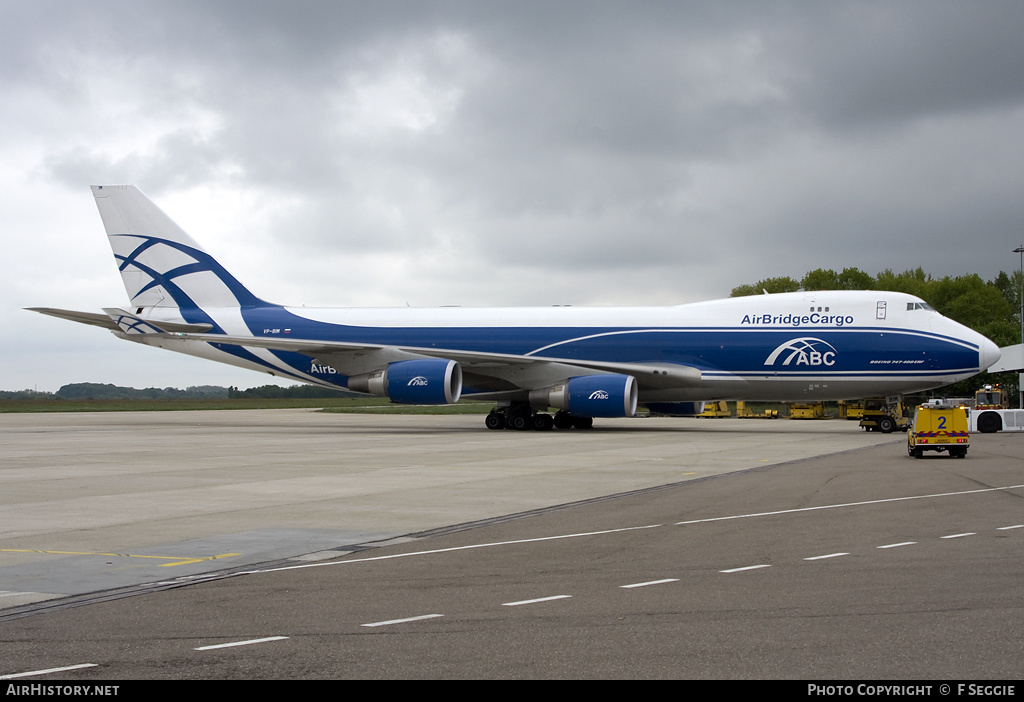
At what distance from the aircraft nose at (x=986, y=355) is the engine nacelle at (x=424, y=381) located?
55.1 ft

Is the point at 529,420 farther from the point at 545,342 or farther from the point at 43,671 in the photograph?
the point at 43,671

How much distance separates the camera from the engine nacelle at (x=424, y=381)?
31594 millimetres

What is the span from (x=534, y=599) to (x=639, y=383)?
26347 millimetres

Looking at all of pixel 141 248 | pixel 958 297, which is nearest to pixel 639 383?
pixel 141 248

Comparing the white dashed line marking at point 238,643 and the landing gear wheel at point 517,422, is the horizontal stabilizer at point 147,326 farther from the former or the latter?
the white dashed line marking at point 238,643

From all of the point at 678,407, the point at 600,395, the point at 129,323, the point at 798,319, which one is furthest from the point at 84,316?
the point at 798,319

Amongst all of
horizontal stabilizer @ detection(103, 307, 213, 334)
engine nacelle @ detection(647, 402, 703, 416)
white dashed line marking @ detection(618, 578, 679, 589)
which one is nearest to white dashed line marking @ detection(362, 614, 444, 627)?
white dashed line marking @ detection(618, 578, 679, 589)

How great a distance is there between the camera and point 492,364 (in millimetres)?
32688

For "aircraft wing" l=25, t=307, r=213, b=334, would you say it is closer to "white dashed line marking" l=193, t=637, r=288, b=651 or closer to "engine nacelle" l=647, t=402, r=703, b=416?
"engine nacelle" l=647, t=402, r=703, b=416

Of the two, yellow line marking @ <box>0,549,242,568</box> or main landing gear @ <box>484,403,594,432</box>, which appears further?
main landing gear @ <box>484,403,594,432</box>

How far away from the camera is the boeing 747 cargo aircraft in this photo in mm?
30625

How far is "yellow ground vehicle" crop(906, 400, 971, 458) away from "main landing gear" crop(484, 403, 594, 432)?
14688 millimetres
